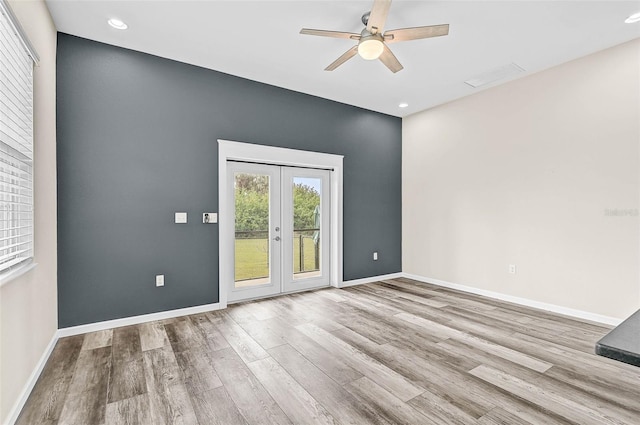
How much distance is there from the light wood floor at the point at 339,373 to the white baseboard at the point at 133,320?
11 centimetres

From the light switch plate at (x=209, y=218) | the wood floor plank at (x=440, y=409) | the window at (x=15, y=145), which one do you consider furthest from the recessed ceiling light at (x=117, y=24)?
the wood floor plank at (x=440, y=409)

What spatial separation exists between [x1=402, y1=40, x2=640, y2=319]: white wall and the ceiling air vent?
0.28 metres

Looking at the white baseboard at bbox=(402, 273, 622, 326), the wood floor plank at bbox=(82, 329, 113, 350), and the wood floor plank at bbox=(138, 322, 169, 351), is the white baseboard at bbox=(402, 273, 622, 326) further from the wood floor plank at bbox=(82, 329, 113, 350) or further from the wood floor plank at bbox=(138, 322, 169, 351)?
the wood floor plank at bbox=(82, 329, 113, 350)

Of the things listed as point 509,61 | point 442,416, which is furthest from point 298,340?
point 509,61

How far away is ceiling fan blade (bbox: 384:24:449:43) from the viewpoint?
8.52ft

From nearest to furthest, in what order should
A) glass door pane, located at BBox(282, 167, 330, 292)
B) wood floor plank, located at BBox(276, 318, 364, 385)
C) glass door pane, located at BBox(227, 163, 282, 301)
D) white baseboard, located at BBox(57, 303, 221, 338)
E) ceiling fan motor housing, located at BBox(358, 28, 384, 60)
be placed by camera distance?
wood floor plank, located at BBox(276, 318, 364, 385) → ceiling fan motor housing, located at BBox(358, 28, 384, 60) → white baseboard, located at BBox(57, 303, 221, 338) → glass door pane, located at BBox(227, 163, 282, 301) → glass door pane, located at BBox(282, 167, 330, 292)

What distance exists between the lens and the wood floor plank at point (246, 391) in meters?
1.97

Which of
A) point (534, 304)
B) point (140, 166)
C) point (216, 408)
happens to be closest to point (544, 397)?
point (216, 408)

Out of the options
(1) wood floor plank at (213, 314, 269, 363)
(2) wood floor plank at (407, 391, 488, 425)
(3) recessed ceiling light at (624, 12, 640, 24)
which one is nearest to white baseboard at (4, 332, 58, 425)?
(1) wood floor plank at (213, 314, 269, 363)

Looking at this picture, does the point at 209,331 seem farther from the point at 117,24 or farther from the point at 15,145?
the point at 117,24

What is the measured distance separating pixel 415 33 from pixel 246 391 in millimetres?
3128

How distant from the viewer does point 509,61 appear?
3818 millimetres

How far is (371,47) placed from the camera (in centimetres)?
275

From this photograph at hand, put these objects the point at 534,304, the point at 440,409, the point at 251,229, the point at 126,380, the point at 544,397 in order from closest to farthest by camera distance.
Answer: the point at 440,409
the point at 544,397
the point at 126,380
the point at 534,304
the point at 251,229
